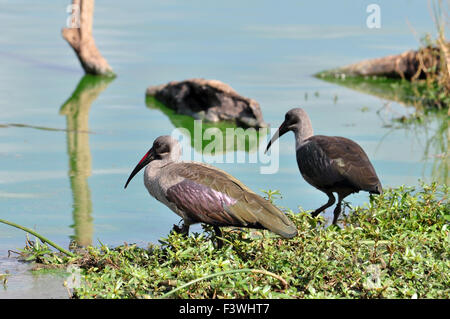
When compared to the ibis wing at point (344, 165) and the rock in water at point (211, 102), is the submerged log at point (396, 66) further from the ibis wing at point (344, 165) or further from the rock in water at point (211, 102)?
the ibis wing at point (344, 165)

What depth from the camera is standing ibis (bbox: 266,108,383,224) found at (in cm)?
771

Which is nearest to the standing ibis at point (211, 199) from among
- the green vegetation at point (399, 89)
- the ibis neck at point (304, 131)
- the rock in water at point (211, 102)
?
the ibis neck at point (304, 131)

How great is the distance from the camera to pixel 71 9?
15.7 m

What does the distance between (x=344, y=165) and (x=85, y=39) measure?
29.3 ft

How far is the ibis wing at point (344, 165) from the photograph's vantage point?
25.3 ft

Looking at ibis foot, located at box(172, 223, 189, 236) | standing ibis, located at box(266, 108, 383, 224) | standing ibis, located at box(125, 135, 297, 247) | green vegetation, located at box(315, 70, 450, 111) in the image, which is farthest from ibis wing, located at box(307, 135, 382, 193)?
green vegetation, located at box(315, 70, 450, 111)

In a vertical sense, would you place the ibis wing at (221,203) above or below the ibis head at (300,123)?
below

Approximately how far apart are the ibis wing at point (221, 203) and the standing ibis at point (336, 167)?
1.14 m

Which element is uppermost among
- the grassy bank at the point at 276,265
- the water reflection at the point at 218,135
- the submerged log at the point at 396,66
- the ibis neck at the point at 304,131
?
the ibis neck at the point at 304,131

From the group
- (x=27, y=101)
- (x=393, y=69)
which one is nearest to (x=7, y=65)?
(x=27, y=101)

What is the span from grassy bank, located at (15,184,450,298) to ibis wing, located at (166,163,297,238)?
0.60ft

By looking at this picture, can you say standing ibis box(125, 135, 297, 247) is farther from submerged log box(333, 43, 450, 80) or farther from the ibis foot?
submerged log box(333, 43, 450, 80)

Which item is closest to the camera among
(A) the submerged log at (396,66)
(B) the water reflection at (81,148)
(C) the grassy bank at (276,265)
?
(C) the grassy bank at (276,265)

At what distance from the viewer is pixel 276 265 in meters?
6.55
